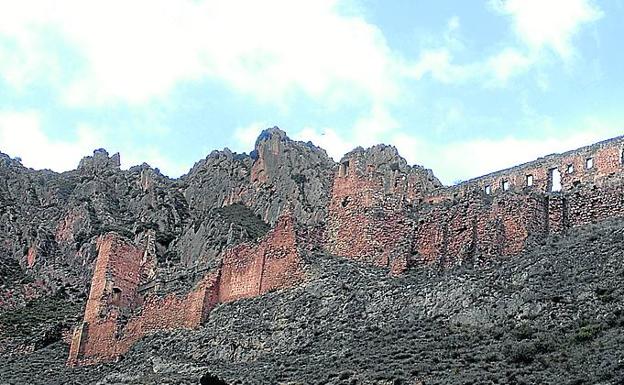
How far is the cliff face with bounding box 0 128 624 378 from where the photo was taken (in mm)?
35500

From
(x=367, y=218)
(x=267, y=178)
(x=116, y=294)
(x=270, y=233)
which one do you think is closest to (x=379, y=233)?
(x=367, y=218)

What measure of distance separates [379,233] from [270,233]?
4.85m

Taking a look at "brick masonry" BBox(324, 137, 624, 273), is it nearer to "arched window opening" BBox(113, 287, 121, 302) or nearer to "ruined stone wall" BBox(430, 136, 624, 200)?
"ruined stone wall" BBox(430, 136, 624, 200)

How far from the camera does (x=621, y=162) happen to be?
1543 inches

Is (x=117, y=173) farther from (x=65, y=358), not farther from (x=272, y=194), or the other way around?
(x=65, y=358)

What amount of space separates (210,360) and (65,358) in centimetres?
1367

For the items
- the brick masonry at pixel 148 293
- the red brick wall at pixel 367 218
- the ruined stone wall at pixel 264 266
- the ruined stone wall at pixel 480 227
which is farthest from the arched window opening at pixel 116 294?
the ruined stone wall at pixel 480 227

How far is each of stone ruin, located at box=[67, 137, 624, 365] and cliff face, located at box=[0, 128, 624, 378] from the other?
0.18 feet

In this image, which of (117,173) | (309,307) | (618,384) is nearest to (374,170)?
(309,307)

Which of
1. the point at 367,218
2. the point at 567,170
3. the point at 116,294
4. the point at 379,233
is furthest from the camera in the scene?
the point at 116,294

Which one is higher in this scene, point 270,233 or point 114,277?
point 270,233

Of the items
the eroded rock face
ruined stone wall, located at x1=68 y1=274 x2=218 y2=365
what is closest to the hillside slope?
ruined stone wall, located at x1=68 y1=274 x2=218 y2=365

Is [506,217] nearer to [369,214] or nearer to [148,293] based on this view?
[369,214]

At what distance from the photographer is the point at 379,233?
1485 inches
